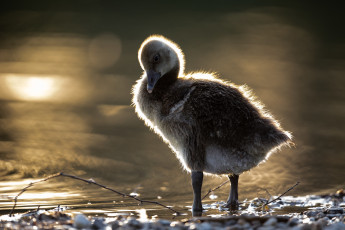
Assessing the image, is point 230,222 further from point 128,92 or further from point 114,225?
point 128,92

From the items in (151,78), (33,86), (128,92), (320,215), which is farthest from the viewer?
(33,86)

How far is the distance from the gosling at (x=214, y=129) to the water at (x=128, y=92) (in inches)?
18.0

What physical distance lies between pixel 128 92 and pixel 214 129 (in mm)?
5685

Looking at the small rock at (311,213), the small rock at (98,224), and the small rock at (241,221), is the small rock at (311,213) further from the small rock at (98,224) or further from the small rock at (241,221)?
the small rock at (98,224)

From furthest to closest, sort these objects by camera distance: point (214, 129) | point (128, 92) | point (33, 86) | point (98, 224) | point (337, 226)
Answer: point (33, 86), point (128, 92), point (214, 129), point (98, 224), point (337, 226)

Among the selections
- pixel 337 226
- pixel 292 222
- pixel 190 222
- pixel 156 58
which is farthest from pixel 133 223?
pixel 156 58

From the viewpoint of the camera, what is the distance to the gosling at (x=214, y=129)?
596 cm

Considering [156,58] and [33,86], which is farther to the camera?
[33,86]

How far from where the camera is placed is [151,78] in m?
6.39

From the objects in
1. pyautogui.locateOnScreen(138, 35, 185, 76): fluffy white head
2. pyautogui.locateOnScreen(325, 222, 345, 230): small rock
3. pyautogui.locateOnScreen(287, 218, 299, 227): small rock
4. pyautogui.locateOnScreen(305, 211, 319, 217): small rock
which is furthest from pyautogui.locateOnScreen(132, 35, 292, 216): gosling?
pyautogui.locateOnScreen(325, 222, 345, 230): small rock

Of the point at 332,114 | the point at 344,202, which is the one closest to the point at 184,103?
the point at 344,202

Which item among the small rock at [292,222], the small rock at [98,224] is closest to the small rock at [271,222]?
the small rock at [292,222]

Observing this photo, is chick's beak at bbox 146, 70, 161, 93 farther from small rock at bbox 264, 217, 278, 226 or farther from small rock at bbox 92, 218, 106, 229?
small rock at bbox 264, 217, 278, 226

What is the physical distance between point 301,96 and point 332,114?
4.89 feet
